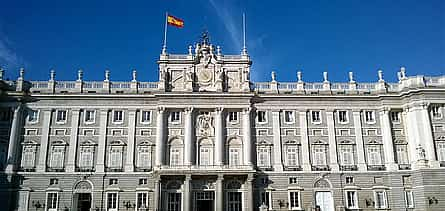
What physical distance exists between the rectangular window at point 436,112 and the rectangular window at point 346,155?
1017cm

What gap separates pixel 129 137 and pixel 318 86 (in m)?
23.4

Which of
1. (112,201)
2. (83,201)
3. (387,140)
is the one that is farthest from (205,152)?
(387,140)

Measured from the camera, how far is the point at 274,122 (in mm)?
51031

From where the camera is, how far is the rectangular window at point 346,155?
165 ft

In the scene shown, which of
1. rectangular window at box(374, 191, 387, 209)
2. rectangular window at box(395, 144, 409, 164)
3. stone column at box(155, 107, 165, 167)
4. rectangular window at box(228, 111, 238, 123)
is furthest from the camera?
rectangular window at box(228, 111, 238, 123)

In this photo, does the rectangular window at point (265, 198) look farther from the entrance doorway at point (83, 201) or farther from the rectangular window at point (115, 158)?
the entrance doorway at point (83, 201)

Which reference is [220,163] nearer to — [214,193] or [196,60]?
[214,193]

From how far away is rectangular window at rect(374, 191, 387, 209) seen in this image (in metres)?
48.6

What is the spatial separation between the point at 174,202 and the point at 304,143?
16269mm

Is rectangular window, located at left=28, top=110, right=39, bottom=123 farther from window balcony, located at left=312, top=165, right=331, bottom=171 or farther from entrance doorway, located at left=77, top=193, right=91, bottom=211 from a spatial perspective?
window balcony, located at left=312, top=165, right=331, bottom=171

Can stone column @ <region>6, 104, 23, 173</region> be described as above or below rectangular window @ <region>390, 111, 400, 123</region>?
below

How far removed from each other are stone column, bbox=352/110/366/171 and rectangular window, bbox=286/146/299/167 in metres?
7.19

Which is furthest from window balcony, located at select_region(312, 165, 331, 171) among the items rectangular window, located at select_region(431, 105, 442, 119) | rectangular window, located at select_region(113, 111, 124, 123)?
rectangular window, located at select_region(113, 111, 124, 123)

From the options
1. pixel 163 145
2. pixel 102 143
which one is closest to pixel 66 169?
pixel 102 143
